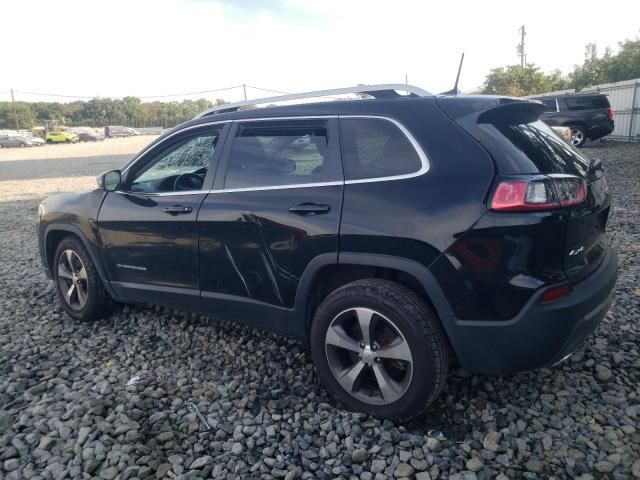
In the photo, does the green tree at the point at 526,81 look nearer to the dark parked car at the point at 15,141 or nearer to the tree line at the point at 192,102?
the tree line at the point at 192,102

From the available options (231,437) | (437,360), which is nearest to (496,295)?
(437,360)

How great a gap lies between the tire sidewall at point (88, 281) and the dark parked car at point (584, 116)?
50.7 feet

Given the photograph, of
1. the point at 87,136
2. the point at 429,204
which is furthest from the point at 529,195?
the point at 87,136

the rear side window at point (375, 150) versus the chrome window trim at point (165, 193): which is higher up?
the rear side window at point (375, 150)

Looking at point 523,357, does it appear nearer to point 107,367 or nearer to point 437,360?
point 437,360

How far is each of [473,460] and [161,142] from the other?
2.96m

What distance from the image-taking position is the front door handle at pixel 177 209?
3368mm

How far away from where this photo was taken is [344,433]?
8.77 ft

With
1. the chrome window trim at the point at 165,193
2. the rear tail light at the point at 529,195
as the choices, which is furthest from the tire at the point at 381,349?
the chrome window trim at the point at 165,193

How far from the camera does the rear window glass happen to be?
16.1 meters

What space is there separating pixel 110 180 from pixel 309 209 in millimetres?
1878

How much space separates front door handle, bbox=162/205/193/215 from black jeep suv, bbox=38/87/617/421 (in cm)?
2

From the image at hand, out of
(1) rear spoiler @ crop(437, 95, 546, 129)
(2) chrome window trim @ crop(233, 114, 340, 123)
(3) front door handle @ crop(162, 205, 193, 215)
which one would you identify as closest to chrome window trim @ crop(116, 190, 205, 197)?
(3) front door handle @ crop(162, 205, 193, 215)

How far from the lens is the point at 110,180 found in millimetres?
3828
